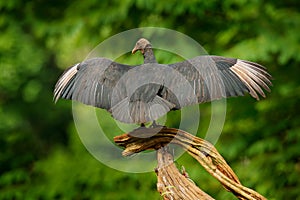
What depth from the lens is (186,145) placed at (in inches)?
116

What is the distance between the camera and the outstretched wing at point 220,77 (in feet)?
9.58

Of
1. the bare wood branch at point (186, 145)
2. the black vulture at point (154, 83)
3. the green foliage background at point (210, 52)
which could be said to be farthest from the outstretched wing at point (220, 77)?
the green foliage background at point (210, 52)

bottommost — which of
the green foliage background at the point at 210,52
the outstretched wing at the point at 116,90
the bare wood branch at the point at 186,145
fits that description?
the green foliage background at the point at 210,52

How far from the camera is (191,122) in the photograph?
4137mm

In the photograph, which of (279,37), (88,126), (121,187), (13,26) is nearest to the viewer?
(279,37)

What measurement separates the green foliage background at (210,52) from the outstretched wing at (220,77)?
8.36 ft

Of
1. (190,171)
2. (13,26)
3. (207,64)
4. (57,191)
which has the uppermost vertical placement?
(207,64)

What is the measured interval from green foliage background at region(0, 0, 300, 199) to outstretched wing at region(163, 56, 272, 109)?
2548mm

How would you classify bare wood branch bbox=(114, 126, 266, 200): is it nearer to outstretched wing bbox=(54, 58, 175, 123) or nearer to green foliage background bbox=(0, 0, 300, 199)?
outstretched wing bbox=(54, 58, 175, 123)

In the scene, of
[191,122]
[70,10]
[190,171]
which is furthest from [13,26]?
[191,122]

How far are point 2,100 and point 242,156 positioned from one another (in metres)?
3.20

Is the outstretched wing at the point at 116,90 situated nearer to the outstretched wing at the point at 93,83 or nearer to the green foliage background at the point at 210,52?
the outstretched wing at the point at 93,83

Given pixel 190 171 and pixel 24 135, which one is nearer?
pixel 190 171

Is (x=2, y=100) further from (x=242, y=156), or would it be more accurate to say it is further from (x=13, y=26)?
(x=242, y=156)
